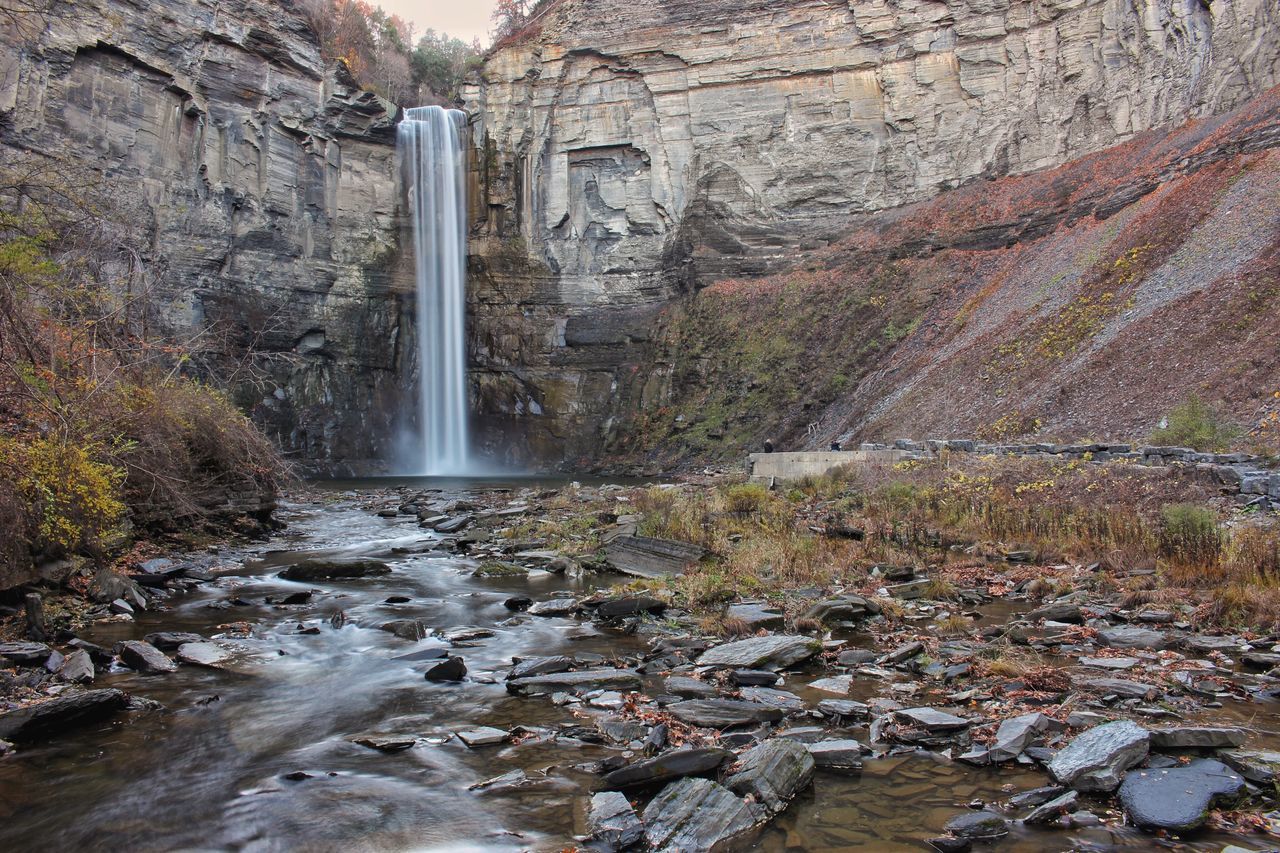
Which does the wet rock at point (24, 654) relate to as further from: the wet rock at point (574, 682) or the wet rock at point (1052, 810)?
the wet rock at point (1052, 810)

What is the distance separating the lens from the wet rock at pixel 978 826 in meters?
3.45

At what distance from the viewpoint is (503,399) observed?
38562 mm

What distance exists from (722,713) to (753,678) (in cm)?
82

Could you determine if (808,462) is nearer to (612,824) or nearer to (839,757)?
(839,757)

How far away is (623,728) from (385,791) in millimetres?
1430

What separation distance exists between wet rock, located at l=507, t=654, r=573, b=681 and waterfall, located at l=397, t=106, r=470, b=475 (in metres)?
32.6

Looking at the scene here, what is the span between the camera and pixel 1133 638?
248 inches

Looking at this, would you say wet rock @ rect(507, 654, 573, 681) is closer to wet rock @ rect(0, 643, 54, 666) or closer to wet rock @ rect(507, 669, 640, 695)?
wet rock @ rect(507, 669, 640, 695)

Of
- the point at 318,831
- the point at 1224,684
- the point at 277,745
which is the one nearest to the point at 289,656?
the point at 277,745

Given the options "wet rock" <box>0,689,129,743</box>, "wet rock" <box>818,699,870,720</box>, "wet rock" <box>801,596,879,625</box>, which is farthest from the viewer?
"wet rock" <box>801,596,879,625</box>

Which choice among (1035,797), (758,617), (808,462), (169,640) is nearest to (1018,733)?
(1035,797)

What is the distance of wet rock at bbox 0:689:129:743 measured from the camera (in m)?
4.73

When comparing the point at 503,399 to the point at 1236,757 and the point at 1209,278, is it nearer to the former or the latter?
the point at 1209,278

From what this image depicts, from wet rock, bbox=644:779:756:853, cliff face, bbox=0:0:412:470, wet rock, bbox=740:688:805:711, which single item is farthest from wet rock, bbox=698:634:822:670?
cliff face, bbox=0:0:412:470
